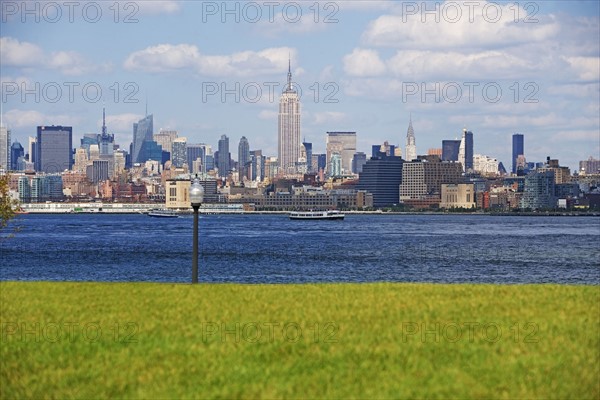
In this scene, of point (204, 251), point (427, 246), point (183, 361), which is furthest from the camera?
point (427, 246)

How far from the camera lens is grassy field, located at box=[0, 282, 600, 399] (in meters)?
13.1

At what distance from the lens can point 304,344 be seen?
1479 cm

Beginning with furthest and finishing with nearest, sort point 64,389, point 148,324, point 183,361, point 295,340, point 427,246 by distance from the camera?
point 427,246, point 148,324, point 295,340, point 183,361, point 64,389

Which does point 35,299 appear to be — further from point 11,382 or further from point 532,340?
point 532,340

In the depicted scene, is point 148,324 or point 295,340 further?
point 148,324

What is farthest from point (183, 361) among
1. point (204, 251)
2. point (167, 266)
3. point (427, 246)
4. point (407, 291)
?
point (427, 246)

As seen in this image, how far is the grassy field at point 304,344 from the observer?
13062mm

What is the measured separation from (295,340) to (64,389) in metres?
3.40

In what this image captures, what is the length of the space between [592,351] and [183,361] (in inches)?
211

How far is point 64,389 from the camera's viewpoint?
13.1 meters

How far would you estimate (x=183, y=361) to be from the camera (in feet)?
46.3

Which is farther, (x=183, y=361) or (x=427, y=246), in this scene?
(x=427, y=246)

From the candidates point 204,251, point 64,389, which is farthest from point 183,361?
point 204,251

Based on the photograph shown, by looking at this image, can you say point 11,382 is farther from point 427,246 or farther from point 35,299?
point 427,246
